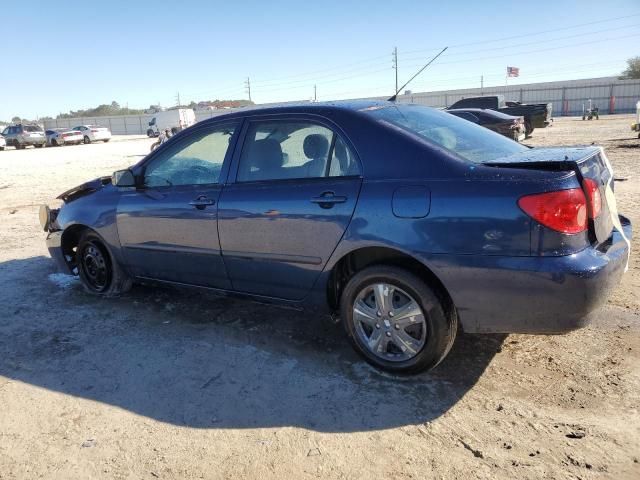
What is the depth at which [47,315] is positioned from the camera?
4.60 metres

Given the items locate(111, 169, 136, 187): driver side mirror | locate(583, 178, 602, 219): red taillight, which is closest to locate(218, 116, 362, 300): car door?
locate(111, 169, 136, 187): driver side mirror

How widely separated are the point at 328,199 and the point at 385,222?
0.43m

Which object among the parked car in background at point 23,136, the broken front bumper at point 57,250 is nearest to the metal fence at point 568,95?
the parked car in background at point 23,136

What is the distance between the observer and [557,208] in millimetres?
2660

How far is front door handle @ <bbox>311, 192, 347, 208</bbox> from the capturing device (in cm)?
324

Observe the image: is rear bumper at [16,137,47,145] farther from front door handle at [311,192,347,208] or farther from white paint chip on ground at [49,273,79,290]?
front door handle at [311,192,347,208]

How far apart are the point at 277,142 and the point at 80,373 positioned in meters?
2.08

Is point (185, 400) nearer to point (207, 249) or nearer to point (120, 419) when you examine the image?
point (120, 419)

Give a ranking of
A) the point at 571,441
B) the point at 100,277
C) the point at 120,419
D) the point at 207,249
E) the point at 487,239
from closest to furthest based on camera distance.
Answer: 1. the point at 571,441
2. the point at 487,239
3. the point at 120,419
4. the point at 207,249
5. the point at 100,277

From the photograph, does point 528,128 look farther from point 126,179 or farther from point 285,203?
point 285,203

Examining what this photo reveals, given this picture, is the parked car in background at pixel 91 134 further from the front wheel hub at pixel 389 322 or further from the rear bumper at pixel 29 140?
the front wheel hub at pixel 389 322

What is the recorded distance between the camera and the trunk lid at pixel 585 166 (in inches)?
109

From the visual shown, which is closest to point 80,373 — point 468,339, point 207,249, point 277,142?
point 207,249

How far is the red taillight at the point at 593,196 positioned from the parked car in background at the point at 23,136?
40497mm
